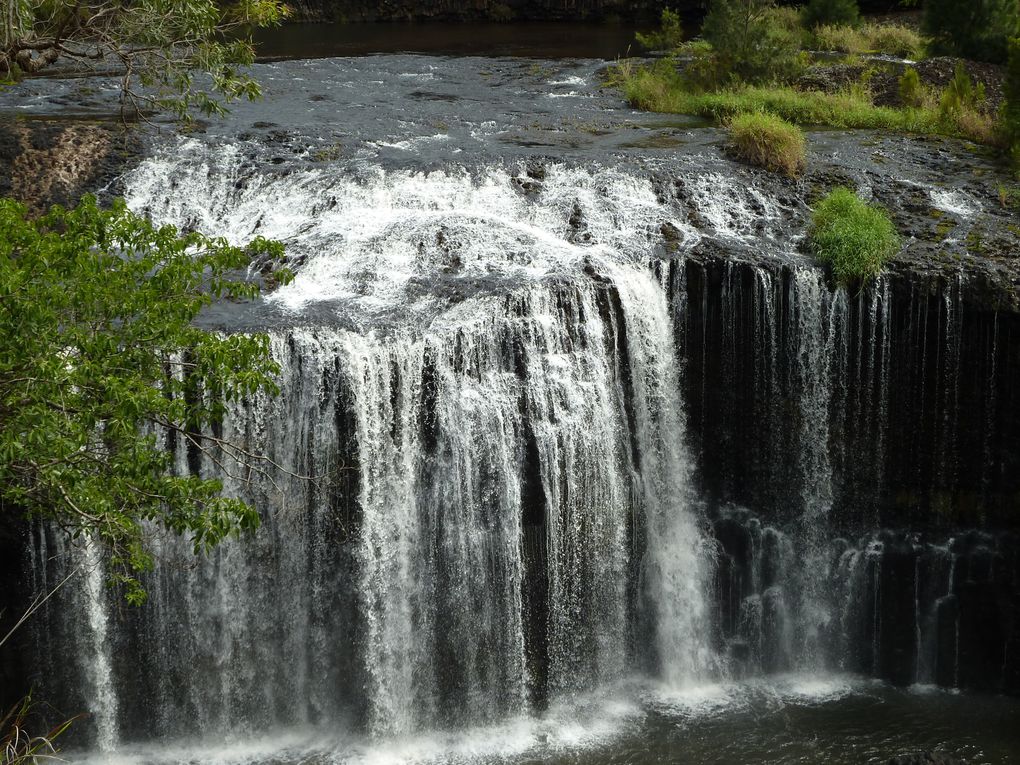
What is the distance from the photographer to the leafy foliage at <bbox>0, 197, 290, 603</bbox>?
29.2 ft

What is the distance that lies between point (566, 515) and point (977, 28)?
19.6 m

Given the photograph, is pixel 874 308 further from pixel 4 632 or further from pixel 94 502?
pixel 4 632

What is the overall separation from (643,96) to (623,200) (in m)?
7.28

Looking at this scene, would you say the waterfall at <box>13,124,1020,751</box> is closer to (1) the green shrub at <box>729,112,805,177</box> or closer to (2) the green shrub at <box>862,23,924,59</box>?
(1) the green shrub at <box>729,112,805,177</box>

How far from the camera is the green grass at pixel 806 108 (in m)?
21.6

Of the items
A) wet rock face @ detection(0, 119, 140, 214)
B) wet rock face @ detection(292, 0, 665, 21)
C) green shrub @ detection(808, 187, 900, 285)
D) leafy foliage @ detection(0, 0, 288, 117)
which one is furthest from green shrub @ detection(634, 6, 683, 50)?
leafy foliage @ detection(0, 0, 288, 117)

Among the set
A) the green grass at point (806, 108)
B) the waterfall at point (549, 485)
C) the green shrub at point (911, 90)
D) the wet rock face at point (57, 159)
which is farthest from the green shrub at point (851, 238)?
the wet rock face at point (57, 159)

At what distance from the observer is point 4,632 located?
1395 cm

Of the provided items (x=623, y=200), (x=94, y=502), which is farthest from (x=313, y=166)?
(x=94, y=502)

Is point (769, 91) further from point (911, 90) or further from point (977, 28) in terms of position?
point (977, 28)

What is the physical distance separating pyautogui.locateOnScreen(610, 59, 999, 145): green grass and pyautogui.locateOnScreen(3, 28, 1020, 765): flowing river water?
4751 millimetres

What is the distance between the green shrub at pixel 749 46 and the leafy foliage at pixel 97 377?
1717 centimetres

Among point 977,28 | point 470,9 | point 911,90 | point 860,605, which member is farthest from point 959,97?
point 470,9

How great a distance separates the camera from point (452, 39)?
36250mm
